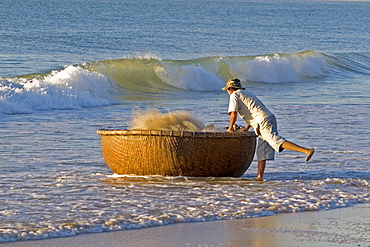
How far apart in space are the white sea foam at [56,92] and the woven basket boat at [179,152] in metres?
7.09

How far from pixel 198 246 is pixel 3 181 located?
3.38 meters

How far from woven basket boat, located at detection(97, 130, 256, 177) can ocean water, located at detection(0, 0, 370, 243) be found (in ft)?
0.46

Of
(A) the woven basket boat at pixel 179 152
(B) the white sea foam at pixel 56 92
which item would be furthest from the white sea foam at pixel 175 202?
(B) the white sea foam at pixel 56 92

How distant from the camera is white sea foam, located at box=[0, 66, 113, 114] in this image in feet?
52.6

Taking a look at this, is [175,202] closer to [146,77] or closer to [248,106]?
[248,106]

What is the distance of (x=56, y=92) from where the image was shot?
17.6 m

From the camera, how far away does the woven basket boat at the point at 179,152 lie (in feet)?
27.6

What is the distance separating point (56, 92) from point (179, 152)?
31.6ft

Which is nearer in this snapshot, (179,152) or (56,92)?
(179,152)

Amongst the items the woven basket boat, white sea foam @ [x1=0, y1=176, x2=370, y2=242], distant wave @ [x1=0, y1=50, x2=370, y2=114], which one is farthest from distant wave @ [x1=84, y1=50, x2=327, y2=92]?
white sea foam @ [x1=0, y1=176, x2=370, y2=242]

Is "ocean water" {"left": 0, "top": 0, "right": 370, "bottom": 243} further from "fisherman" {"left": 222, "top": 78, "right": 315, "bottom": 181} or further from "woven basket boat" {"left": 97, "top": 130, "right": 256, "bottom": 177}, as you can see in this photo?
"fisherman" {"left": 222, "top": 78, "right": 315, "bottom": 181}

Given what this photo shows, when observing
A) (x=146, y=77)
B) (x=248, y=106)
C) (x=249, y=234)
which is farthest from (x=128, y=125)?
(x=146, y=77)

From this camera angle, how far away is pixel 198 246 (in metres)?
5.77

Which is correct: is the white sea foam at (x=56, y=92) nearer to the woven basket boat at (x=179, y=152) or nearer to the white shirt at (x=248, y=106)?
the woven basket boat at (x=179, y=152)
